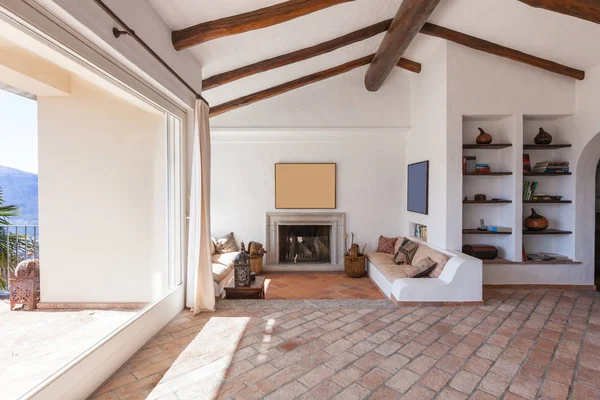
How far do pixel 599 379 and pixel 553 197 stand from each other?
9.39ft

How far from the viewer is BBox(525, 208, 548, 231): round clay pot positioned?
13.1ft

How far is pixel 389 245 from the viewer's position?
5.20m

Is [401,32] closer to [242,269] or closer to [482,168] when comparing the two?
[482,168]

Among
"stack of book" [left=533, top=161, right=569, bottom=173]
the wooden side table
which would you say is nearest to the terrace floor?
the wooden side table

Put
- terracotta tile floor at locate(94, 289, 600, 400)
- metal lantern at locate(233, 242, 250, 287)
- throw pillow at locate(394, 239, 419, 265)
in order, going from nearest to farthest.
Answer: terracotta tile floor at locate(94, 289, 600, 400)
metal lantern at locate(233, 242, 250, 287)
throw pillow at locate(394, 239, 419, 265)

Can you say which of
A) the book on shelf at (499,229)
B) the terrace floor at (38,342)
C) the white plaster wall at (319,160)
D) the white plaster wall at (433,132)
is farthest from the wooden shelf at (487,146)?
the terrace floor at (38,342)

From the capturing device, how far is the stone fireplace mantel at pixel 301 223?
5.45 metres

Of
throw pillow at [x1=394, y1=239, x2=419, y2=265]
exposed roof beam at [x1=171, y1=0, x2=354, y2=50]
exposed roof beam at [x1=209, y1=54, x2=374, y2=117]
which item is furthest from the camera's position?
exposed roof beam at [x1=209, y1=54, x2=374, y2=117]

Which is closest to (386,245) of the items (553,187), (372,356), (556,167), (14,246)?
(553,187)

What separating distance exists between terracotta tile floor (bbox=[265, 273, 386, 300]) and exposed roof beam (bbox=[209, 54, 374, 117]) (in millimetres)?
2925

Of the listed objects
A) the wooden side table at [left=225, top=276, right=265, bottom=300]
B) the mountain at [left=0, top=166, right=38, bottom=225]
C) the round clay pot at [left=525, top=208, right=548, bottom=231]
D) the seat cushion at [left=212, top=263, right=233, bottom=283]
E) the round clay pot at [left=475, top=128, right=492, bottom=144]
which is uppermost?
the round clay pot at [left=475, top=128, right=492, bottom=144]

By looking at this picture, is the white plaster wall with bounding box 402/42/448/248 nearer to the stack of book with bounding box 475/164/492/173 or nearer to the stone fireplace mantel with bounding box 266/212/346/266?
the stack of book with bounding box 475/164/492/173

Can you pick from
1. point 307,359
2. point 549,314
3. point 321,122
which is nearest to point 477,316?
point 549,314

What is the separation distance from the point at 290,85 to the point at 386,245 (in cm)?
324
